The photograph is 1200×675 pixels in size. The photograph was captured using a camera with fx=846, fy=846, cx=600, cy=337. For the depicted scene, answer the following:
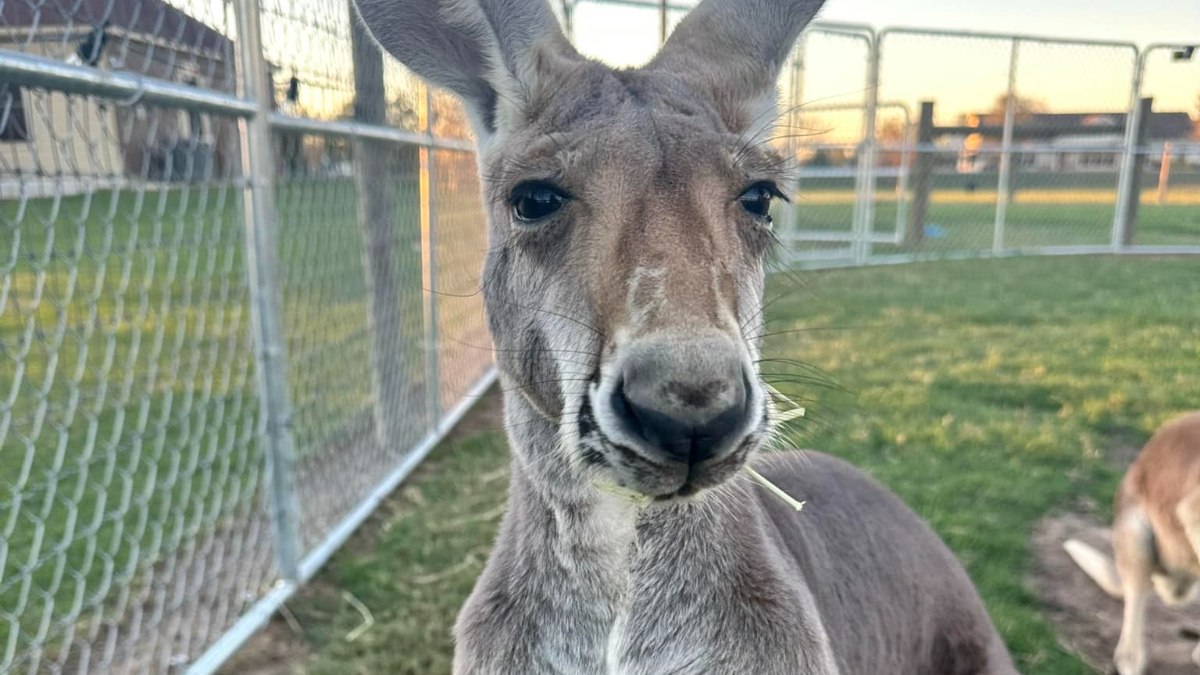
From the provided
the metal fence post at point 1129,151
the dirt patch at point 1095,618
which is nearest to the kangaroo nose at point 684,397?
the dirt patch at point 1095,618

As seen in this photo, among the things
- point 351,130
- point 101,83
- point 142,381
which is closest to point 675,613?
point 101,83

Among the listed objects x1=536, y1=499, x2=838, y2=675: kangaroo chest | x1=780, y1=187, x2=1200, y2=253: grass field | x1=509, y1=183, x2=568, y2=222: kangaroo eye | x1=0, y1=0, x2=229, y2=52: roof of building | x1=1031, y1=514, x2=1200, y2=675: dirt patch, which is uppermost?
x1=0, y1=0, x2=229, y2=52: roof of building

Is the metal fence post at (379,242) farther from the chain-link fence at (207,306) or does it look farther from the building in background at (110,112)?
the building in background at (110,112)

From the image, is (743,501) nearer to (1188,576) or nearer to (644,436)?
(644,436)

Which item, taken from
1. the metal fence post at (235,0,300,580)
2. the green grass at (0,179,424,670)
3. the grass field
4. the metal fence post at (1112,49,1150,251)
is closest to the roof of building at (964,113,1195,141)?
the metal fence post at (1112,49,1150,251)

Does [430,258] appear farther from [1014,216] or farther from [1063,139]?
[1063,139]

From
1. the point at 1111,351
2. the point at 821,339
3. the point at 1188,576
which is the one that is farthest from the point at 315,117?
the point at 1111,351

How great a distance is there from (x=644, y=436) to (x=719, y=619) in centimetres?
58

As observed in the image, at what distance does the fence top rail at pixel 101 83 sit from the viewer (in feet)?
6.12

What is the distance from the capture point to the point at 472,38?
74.0 inches

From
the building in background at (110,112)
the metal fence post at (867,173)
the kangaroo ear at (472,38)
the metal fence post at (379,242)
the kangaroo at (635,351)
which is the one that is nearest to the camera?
the kangaroo at (635,351)

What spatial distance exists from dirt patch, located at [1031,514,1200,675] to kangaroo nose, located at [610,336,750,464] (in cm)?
261

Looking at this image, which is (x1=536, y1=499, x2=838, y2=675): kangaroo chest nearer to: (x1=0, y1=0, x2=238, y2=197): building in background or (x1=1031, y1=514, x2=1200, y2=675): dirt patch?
→ (x1=0, y1=0, x2=238, y2=197): building in background

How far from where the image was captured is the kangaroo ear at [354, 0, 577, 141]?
181 cm
